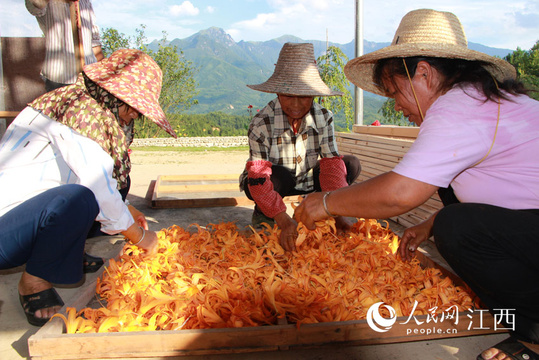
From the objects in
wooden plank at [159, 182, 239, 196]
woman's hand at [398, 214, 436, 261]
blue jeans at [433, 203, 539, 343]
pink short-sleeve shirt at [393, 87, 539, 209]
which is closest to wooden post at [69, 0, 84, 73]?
wooden plank at [159, 182, 239, 196]

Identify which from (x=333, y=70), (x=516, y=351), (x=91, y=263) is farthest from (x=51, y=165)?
(x=333, y=70)

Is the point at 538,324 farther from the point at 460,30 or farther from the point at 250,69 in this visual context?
the point at 250,69

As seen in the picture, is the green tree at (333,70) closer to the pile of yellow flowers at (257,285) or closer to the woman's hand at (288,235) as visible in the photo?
the woman's hand at (288,235)

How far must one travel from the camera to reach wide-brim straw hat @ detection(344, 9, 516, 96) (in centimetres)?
175

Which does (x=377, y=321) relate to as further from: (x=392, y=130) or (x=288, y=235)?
(x=392, y=130)

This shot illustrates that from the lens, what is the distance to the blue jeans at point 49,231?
1.95 meters

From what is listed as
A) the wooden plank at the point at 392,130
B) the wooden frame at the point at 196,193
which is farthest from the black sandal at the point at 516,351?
the wooden frame at the point at 196,193

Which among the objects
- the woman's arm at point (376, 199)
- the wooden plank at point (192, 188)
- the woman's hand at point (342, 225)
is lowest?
the wooden plank at point (192, 188)

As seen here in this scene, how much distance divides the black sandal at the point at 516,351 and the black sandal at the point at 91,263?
93.6 inches

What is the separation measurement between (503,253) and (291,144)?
1.97m

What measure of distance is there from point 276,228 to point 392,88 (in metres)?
1.23

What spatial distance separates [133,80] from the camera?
7.41ft

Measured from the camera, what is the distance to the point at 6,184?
200cm

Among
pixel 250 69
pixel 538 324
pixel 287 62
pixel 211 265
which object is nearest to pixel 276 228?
pixel 211 265
